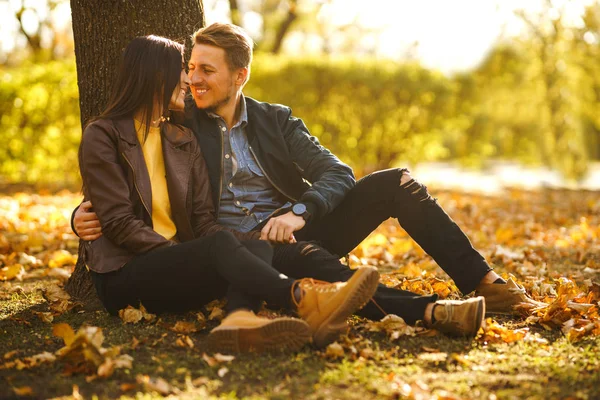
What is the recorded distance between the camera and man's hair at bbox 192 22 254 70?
11.9ft

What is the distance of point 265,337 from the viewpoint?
2.63m

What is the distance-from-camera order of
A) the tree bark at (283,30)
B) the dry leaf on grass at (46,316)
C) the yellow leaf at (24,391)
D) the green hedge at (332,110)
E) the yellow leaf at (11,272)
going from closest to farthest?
1. the yellow leaf at (24,391)
2. the dry leaf on grass at (46,316)
3. the yellow leaf at (11,272)
4. the green hedge at (332,110)
5. the tree bark at (283,30)

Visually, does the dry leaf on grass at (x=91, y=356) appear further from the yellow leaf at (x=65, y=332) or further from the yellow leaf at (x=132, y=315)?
the yellow leaf at (x=132, y=315)

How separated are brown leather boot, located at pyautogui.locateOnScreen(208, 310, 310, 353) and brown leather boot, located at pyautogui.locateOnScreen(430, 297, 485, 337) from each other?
651mm

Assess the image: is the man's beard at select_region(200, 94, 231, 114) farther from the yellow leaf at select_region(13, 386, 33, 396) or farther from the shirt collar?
the yellow leaf at select_region(13, 386, 33, 396)

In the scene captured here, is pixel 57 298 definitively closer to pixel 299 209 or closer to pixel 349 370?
pixel 299 209

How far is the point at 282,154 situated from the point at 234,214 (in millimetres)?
459

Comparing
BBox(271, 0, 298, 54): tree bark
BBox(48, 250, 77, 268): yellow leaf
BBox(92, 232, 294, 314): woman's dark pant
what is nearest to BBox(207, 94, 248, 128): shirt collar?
BBox(92, 232, 294, 314): woman's dark pant

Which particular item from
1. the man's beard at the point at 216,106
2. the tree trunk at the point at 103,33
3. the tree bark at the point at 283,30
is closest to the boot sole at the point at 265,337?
the tree trunk at the point at 103,33

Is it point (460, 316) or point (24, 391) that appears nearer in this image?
point (24, 391)

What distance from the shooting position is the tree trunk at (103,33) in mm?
3746

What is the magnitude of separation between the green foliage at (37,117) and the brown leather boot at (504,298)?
8.24 m

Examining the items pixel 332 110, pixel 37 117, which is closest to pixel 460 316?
pixel 37 117

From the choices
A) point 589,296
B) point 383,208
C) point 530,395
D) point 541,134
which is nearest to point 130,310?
point 383,208
